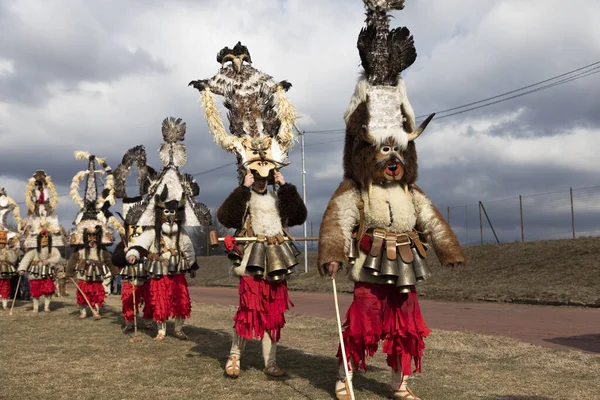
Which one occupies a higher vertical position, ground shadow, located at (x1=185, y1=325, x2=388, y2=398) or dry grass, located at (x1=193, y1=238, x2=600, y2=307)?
dry grass, located at (x1=193, y1=238, x2=600, y2=307)

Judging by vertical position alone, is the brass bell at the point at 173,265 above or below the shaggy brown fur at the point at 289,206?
below

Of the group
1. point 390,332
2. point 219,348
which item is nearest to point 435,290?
point 219,348

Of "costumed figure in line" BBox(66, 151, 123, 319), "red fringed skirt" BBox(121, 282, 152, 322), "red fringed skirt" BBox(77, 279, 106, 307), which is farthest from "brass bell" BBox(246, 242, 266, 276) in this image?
"red fringed skirt" BBox(77, 279, 106, 307)

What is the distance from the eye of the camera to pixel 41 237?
14.2 m

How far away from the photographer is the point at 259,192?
646 centimetres

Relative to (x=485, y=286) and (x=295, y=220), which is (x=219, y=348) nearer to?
(x=295, y=220)

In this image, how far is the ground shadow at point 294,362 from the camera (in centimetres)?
567

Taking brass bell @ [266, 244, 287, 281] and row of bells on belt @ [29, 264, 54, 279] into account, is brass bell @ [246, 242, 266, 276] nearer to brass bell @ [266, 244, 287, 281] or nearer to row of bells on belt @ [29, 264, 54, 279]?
brass bell @ [266, 244, 287, 281]

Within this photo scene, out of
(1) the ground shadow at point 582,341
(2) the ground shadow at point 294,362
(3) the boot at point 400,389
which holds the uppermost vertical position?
(3) the boot at point 400,389

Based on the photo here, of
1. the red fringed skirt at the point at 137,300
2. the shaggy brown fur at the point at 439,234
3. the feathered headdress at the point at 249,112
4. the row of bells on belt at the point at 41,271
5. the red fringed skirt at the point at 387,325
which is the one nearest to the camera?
the red fringed skirt at the point at 387,325

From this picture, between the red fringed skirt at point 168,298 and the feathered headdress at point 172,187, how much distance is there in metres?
0.94

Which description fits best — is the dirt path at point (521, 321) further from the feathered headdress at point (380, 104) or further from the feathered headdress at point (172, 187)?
the feathered headdress at point (172, 187)

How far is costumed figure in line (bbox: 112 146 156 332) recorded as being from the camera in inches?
380

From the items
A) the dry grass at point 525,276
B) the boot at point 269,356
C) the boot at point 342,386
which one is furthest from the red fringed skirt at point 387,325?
the dry grass at point 525,276
